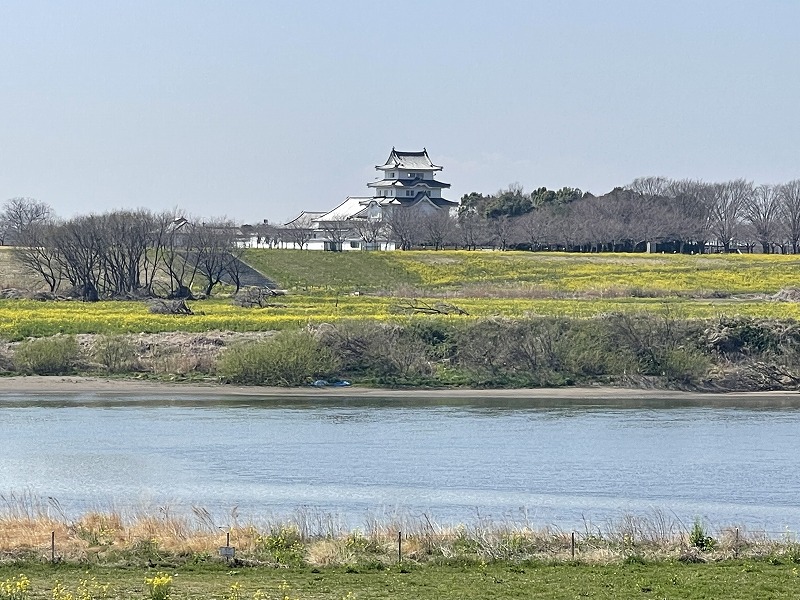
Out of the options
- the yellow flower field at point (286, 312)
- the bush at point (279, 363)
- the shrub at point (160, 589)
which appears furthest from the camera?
the yellow flower field at point (286, 312)

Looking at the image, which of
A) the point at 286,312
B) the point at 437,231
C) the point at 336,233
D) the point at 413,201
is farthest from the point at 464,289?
the point at 413,201

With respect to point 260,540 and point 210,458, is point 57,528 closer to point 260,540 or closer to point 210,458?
point 260,540

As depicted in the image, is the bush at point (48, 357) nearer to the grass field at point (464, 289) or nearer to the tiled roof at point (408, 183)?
the grass field at point (464, 289)

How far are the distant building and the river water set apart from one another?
2373 inches

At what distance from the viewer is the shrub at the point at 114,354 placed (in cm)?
4147

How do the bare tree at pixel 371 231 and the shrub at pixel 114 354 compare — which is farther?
the bare tree at pixel 371 231

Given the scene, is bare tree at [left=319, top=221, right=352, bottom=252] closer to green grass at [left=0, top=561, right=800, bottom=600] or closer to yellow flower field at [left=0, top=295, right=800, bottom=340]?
yellow flower field at [left=0, top=295, right=800, bottom=340]

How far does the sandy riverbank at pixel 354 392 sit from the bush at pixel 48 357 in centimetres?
68

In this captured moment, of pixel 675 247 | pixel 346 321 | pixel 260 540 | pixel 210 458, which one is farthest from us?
pixel 675 247

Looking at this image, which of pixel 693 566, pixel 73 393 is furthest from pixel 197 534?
pixel 73 393

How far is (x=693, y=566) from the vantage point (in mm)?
16078

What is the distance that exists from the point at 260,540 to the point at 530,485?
911cm

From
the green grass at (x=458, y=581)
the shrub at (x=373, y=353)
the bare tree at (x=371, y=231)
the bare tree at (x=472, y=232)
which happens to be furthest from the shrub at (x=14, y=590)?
the bare tree at (x=371, y=231)

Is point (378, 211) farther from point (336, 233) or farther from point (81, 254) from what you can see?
point (81, 254)
